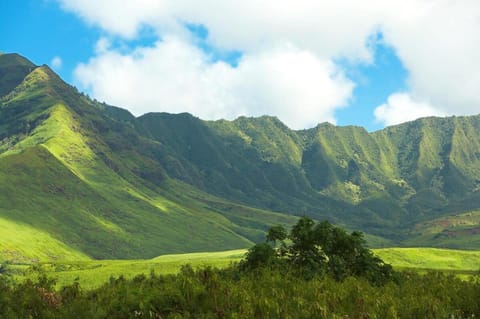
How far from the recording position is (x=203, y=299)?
2088 centimetres

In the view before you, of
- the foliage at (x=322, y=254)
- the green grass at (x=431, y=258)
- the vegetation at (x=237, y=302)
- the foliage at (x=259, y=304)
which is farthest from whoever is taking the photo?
the green grass at (x=431, y=258)

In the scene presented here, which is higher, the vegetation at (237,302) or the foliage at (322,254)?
the foliage at (322,254)

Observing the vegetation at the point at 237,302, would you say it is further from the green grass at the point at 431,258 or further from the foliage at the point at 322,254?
the green grass at the point at 431,258

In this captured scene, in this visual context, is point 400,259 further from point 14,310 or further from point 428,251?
point 14,310

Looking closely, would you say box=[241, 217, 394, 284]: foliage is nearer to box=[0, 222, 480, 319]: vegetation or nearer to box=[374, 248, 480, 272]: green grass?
box=[0, 222, 480, 319]: vegetation

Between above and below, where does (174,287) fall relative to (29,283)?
above

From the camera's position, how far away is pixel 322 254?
5106 centimetres

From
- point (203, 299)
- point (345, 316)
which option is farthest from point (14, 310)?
point (345, 316)

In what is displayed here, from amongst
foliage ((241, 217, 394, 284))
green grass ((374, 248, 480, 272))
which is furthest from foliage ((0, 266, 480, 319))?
green grass ((374, 248, 480, 272))

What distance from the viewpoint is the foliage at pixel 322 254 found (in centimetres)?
4684

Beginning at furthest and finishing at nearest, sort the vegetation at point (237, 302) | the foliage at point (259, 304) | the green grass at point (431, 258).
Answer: the green grass at point (431, 258) → the vegetation at point (237, 302) → the foliage at point (259, 304)

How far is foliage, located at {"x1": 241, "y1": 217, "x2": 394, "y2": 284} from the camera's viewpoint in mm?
46838

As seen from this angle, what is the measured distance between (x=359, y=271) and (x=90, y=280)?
118136mm

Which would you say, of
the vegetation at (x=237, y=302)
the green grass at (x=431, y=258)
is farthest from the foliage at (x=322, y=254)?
the green grass at (x=431, y=258)
